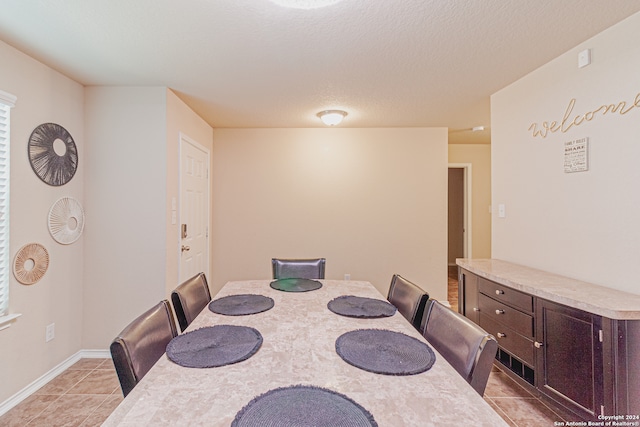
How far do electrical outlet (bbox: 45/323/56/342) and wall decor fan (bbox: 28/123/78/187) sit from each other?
3.59 ft

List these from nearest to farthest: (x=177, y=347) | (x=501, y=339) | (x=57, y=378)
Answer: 1. (x=177, y=347)
2. (x=501, y=339)
3. (x=57, y=378)

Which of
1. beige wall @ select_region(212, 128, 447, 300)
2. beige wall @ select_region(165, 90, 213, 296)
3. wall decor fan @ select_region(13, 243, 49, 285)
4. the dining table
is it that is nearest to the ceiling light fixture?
beige wall @ select_region(212, 128, 447, 300)

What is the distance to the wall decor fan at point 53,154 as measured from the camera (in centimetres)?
213

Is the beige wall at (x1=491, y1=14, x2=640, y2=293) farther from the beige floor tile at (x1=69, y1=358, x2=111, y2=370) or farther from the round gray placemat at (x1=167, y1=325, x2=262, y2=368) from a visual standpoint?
the beige floor tile at (x1=69, y1=358, x2=111, y2=370)

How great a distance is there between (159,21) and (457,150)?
450 cm

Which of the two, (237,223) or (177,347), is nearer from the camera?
(177,347)

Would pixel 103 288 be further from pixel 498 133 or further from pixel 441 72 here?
pixel 498 133

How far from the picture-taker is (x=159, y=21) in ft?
5.56

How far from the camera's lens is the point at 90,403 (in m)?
2.00

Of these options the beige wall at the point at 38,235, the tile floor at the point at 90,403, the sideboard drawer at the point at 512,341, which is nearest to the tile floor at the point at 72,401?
the tile floor at the point at 90,403

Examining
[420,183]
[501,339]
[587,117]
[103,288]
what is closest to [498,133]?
[587,117]

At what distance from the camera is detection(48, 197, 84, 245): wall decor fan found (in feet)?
7.50

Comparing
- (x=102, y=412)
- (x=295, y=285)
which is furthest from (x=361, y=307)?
(x=102, y=412)

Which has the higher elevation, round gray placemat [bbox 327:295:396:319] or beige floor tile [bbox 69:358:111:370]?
round gray placemat [bbox 327:295:396:319]
